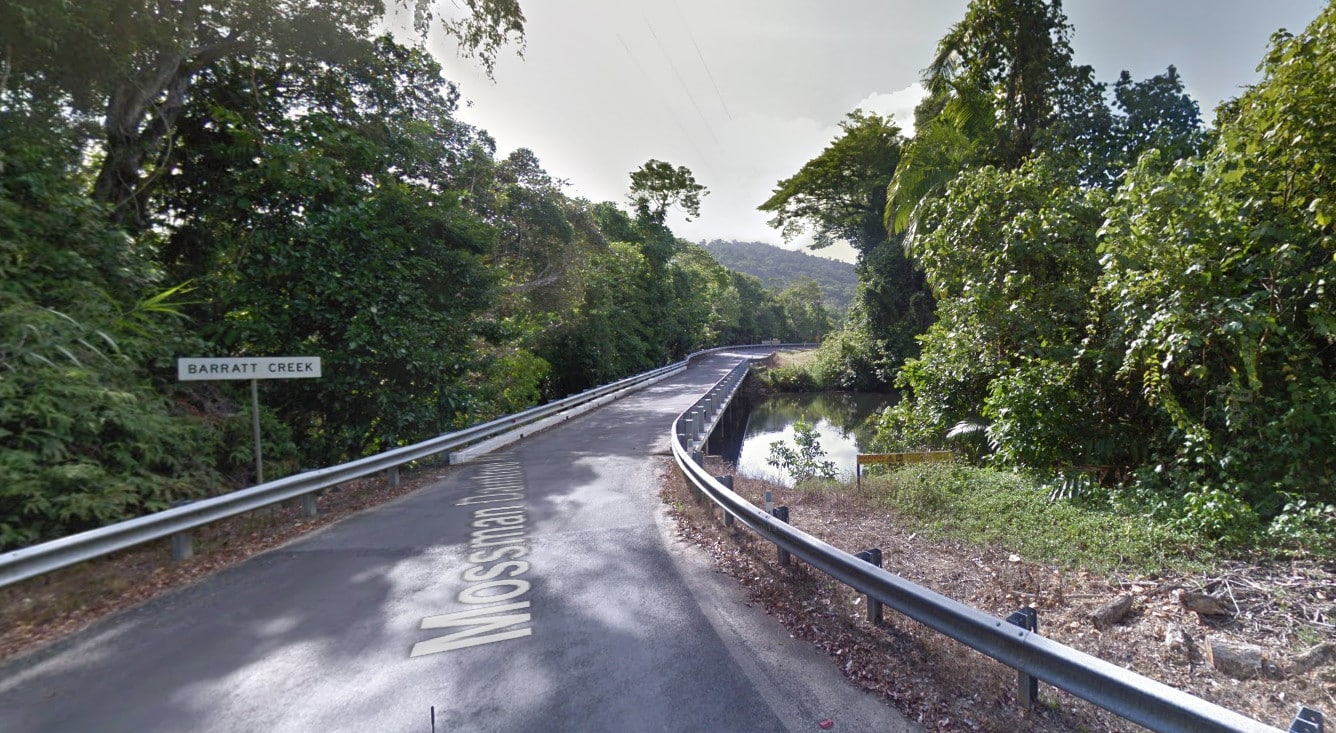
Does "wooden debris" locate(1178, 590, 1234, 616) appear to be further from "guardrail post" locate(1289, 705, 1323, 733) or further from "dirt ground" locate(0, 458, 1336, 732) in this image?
"guardrail post" locate(1289, 705, 1323, 733)

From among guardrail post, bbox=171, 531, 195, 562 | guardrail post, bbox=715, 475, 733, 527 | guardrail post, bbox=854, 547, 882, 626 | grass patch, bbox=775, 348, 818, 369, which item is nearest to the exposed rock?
guardrail post, bbox=854, 547, 882, 626

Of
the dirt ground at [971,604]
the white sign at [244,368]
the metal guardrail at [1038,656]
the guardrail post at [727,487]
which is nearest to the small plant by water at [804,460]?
the guardrail post at [727,487]

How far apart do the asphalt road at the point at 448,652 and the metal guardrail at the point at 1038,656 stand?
55cm

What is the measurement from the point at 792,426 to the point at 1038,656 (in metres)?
17.3

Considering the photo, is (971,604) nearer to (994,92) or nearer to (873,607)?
(873,607)

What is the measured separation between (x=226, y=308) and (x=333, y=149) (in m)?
3.43

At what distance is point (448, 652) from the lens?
3561 mm

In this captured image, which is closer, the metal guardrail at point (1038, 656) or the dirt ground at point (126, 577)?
the metal guardrail at point (1038, 656)

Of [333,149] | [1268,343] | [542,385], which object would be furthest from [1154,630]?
[542,385]

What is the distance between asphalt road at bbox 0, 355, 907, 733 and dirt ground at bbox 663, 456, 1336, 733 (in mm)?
264

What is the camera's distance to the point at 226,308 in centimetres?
875

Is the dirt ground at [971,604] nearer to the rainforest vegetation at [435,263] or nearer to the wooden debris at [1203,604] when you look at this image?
the wooden debris at [1203,604]

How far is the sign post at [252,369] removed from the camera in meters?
6.36

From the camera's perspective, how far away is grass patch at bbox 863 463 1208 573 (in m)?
4.70
